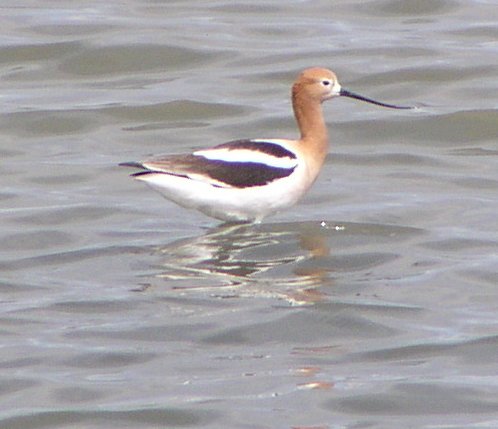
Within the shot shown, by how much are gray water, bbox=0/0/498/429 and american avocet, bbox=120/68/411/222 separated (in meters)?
0.28

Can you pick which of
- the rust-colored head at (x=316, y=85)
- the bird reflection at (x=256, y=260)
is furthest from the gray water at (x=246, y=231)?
the rust-colored head at (x=316, y=85)

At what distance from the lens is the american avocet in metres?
11.1

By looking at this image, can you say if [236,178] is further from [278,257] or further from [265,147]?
[278,257]

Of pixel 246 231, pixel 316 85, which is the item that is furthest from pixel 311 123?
pixel 246 231

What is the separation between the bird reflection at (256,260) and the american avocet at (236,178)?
7.7 inches

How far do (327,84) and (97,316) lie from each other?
3.19m

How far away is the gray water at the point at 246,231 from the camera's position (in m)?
8.47

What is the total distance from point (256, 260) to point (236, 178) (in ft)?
1.95

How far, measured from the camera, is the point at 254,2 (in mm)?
19000

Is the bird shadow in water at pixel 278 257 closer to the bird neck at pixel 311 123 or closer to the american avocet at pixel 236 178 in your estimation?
the american avocet at pixel 236 178

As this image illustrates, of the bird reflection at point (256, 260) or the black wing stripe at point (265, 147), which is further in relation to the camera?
the black wing stripe at point (265, 147)

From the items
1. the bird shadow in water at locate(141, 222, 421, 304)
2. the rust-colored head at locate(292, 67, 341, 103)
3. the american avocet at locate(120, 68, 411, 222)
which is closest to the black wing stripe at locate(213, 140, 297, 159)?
the american avocet at locate(120, 68, 411, 222)

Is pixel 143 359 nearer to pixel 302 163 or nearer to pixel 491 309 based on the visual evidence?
pixel 491 309

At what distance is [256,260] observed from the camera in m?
11.0
